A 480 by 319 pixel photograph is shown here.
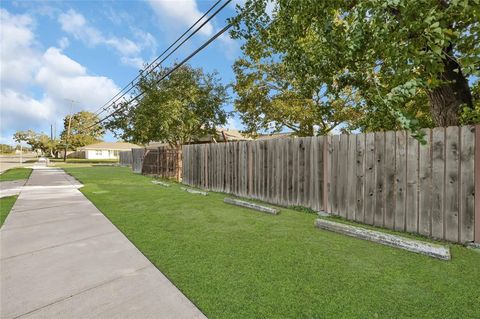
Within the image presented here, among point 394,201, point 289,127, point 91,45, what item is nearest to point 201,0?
point 394,201

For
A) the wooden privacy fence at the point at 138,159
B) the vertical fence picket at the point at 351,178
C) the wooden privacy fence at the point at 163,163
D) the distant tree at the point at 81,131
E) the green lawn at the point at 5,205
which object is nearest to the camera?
the vertical fence picket at the point at 351,178

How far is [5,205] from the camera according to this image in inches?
277

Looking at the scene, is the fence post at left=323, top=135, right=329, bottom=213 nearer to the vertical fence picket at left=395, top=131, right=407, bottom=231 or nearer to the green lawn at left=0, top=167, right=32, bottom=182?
the vertical fence picket at left=395, top=131, right=407, bottom=231

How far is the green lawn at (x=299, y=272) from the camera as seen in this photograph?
222 centimetres

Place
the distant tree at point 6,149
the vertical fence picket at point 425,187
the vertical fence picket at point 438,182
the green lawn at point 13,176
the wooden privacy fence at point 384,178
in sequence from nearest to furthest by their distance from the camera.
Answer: the wooden privacy fence at point 384,178 → the vertical fence picket at point 438,182 → the vertical fence picket at point 425,187 → the green lawn at point 13,176 → the distant tree at point 6,149

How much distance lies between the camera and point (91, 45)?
1504 centimetres

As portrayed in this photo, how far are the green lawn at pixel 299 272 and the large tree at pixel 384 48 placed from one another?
63.6 inches

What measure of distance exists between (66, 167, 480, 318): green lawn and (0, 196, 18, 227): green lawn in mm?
3041

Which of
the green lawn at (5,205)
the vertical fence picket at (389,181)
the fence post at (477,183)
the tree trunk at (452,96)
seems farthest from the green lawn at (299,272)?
the green lawn at (5,205)

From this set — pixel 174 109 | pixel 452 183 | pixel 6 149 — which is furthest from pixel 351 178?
pixel 6 149

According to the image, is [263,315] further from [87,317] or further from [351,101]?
[351,101]

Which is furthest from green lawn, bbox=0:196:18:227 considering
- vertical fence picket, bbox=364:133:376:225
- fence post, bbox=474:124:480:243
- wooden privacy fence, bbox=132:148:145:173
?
wooden privacy fence, bbox=132:148:145:173

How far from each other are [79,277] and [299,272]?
2485 millimetres

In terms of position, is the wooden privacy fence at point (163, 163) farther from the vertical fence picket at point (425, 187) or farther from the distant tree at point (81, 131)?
the distant tree at point (81, 131)
